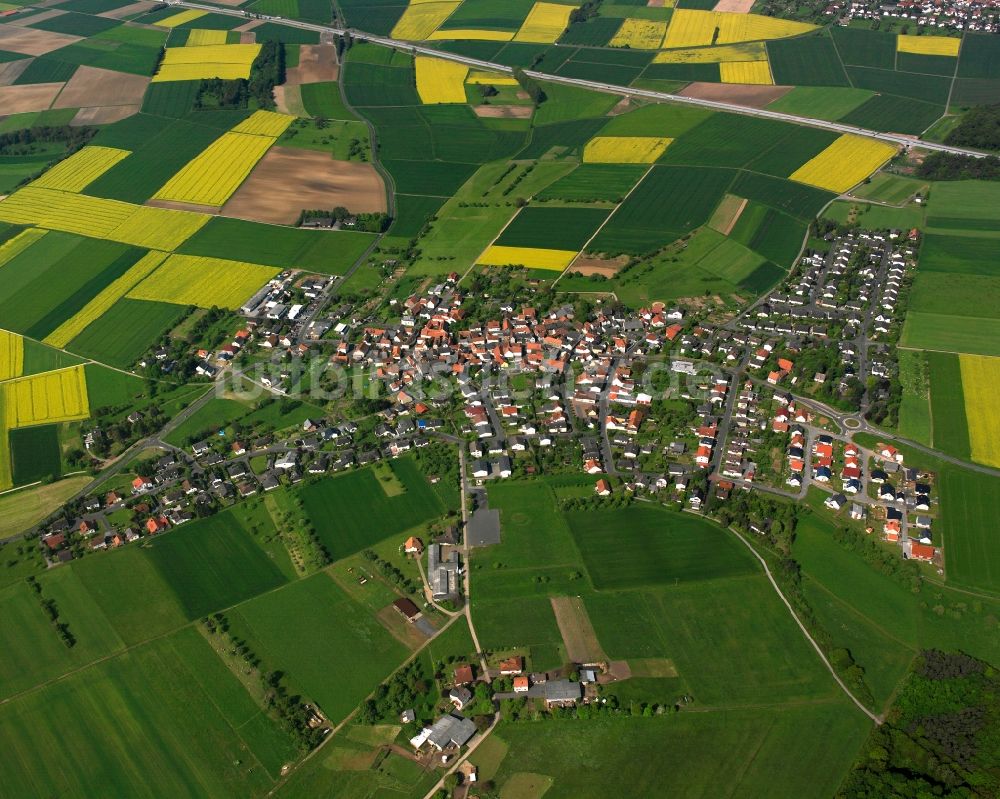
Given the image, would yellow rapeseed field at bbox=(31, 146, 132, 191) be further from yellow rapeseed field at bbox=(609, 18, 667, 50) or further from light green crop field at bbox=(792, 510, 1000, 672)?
light green crop field at bbox=(792, 510, 1000, 672)

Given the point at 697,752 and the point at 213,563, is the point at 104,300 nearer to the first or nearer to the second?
the point at 213,563

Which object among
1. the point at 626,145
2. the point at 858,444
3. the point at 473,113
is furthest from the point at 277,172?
the point at 858,444

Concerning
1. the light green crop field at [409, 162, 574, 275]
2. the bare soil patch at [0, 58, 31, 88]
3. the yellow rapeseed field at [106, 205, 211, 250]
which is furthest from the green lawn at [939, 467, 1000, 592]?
the bare soil patch at [0, 58, 31, 88]

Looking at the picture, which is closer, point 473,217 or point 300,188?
point 473,217

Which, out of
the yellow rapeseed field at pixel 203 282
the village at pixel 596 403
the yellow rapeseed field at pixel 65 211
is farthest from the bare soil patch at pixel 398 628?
the yellow rapeseed field at pixel 65 211

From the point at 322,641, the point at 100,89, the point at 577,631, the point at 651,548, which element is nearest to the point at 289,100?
the point at 100,89

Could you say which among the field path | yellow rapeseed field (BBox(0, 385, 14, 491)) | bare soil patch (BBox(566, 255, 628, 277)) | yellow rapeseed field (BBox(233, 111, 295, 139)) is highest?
yellow rapeseed field (BBox(233, 111, 295, 139))

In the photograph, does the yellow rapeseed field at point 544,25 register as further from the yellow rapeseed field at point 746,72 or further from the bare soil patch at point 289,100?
the bare soil patch at point 289,100

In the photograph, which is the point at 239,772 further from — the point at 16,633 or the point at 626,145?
the point at 626,145
